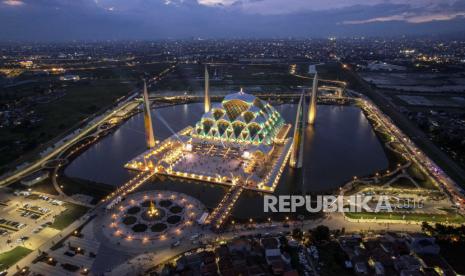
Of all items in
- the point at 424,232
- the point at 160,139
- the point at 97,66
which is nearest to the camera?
the point at 424,232

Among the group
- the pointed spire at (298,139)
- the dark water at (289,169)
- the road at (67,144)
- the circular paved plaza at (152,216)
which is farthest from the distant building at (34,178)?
the pointed spire at (298,139)

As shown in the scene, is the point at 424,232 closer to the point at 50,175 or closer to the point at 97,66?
the point at 50,175

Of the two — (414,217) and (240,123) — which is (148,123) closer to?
(240,123)

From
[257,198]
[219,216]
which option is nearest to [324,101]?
[257,198]

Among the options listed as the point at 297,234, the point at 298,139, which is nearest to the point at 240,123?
the point at 298,139

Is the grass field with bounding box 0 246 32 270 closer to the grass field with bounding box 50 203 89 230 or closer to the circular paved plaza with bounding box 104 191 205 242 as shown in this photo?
the grass field with bounding box 50 203 89 230

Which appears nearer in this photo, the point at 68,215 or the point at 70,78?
the point at 68,215
